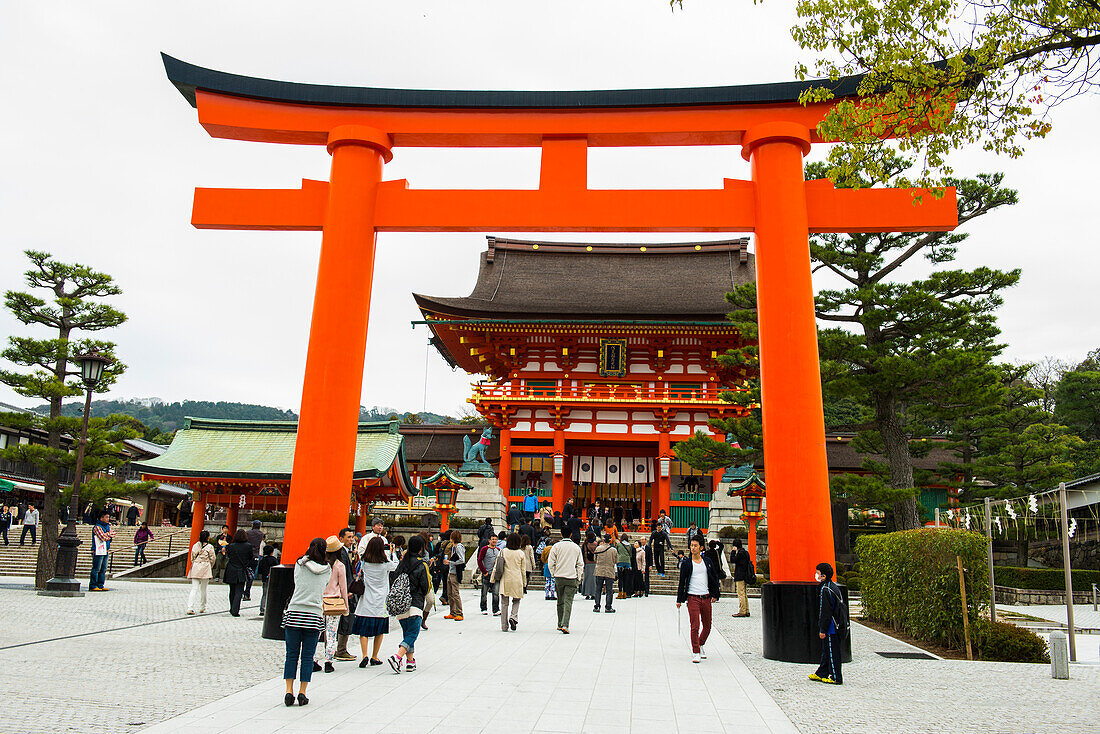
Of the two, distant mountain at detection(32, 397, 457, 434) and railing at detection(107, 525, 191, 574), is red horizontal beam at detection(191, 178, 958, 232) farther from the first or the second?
distant mountain at detection(32, 397, 457, 434)

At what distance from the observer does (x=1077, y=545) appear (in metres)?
24.6

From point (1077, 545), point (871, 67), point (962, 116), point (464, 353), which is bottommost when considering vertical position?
point (1077, 545)

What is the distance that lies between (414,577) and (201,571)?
6163 mm

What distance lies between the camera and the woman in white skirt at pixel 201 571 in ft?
41.8

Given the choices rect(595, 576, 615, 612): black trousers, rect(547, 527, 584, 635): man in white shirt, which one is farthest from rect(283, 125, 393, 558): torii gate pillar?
rect(595, 576, 615, 612): black trousers

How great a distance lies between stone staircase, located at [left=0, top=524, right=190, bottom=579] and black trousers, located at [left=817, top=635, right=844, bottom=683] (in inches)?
754

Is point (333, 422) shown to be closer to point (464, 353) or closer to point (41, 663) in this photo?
point (41, 663)

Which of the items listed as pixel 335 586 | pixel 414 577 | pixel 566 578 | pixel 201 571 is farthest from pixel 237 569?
pixel 335 586

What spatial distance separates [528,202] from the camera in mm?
10648

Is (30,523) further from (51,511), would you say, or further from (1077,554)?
(1077,554)

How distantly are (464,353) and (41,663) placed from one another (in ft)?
79.3

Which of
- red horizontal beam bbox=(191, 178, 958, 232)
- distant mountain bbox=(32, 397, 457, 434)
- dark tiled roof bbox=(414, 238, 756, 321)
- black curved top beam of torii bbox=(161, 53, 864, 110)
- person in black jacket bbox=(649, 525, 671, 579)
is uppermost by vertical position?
distant mountain bbox=(32, 397, 457, 434)

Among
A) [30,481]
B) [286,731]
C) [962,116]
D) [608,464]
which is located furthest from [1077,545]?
[30,481]

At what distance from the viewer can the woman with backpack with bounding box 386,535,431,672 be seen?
7.90 metres
